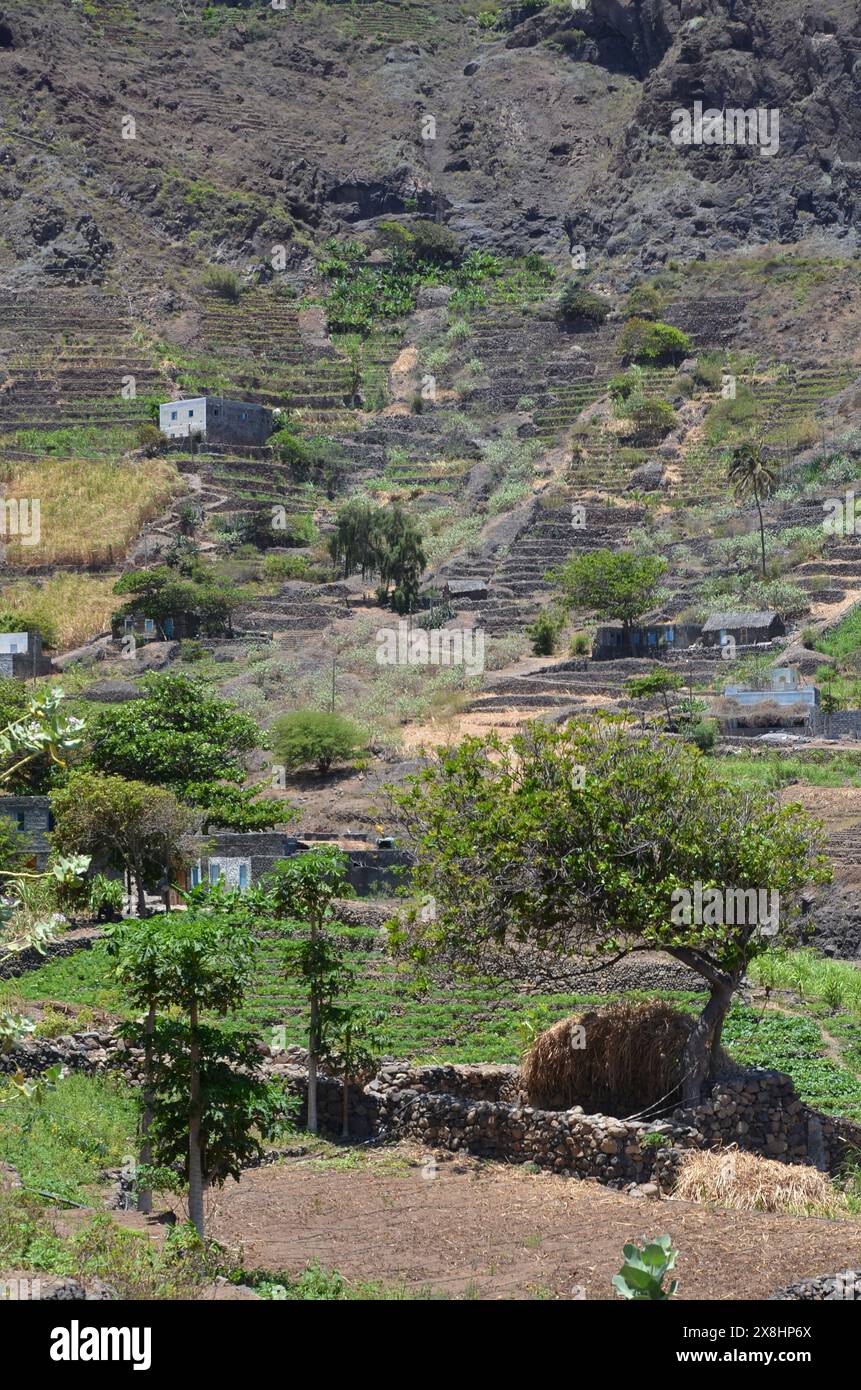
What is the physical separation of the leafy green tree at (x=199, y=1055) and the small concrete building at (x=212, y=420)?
66790 millimetres

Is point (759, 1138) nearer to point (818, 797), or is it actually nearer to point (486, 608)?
point (818, 797)

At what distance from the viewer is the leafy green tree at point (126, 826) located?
1369 inches

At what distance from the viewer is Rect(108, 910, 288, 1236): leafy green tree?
55.8 ft

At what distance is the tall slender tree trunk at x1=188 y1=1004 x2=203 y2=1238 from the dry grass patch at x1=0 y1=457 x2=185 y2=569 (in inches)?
2236

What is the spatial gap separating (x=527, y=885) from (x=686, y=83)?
99.2 meters

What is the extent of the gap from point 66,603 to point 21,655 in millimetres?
8331

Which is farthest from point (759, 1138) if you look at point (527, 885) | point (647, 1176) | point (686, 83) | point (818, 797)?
point (686, 83)

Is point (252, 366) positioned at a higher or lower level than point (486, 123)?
lower

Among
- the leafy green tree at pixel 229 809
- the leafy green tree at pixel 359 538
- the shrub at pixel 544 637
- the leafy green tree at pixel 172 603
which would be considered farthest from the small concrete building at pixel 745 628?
the leafy green tree at pixel 229 809

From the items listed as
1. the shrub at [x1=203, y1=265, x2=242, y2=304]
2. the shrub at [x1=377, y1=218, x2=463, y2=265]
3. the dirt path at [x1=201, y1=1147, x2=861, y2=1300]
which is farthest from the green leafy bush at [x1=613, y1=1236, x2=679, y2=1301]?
the shrub at [x1=377, y1=218, x2=463, y2=265]

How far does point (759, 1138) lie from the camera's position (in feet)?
65.3

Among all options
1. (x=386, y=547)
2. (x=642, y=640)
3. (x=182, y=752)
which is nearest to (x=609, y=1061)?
(x=182, y=752)

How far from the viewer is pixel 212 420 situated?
3285 inches

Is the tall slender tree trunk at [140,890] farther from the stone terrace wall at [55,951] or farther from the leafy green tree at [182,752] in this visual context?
the leafy green tree at [182,752]
